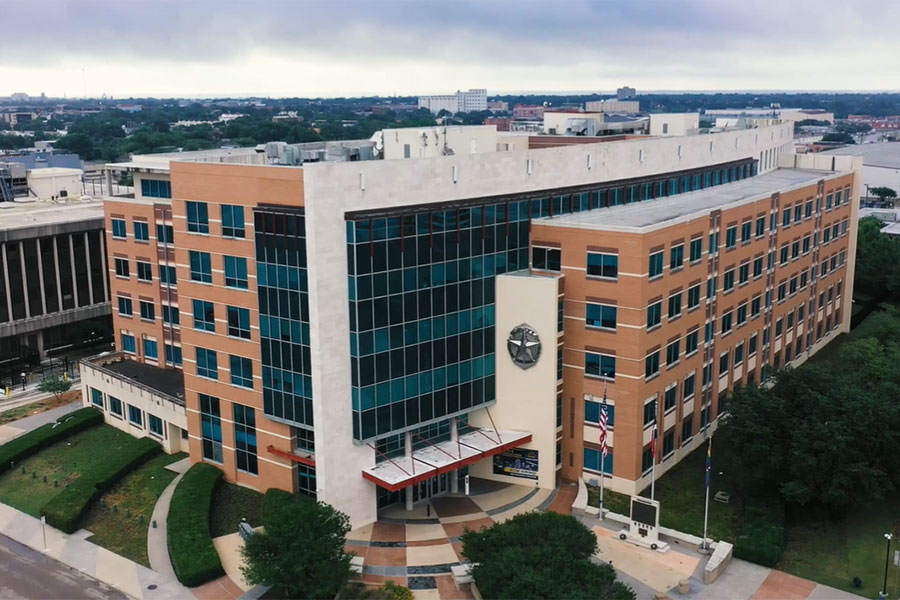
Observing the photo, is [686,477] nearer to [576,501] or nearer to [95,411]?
[576,501]

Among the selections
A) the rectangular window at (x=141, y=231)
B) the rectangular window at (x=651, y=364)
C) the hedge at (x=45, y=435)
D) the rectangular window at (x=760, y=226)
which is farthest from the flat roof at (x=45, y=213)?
the rectangular window at (x=760, y=226)

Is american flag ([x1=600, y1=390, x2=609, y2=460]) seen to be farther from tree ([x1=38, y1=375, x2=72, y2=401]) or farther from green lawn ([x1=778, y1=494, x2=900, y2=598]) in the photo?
tree ([x1=38, y1=375, x2=72, y2=401])

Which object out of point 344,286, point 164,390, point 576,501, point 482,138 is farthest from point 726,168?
point 164,390

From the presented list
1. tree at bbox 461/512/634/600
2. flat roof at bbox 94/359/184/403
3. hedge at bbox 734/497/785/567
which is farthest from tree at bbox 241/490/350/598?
flat roof at bbox 94/359/184/403

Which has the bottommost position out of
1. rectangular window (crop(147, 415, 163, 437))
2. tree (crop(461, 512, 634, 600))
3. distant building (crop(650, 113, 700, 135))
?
rectangular window (crop(147, 415, 163, 437))

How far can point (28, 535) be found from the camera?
188 ft

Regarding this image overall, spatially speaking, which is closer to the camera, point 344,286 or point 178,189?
point 344,286

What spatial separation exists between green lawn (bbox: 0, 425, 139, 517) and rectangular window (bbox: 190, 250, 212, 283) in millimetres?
18108

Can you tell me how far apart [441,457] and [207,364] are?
59.0ft

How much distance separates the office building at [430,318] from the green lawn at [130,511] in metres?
3.44

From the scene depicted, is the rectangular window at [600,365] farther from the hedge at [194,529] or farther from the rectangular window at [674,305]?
the hedge at [194,529]

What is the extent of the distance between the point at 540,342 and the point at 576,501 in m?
10.7

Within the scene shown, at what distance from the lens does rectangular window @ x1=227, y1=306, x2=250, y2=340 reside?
59.3 metres

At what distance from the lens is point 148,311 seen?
80938 millimetres
